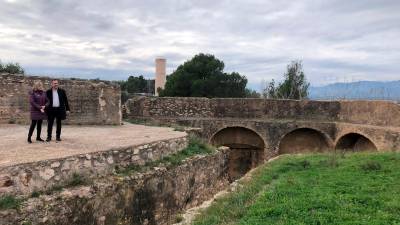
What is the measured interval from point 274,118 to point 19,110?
41.3ft

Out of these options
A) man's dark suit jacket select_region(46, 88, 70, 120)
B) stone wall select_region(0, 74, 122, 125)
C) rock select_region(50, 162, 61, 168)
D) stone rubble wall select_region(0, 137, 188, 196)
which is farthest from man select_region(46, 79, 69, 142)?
stone wall select_region(0, 74, 122, 125)

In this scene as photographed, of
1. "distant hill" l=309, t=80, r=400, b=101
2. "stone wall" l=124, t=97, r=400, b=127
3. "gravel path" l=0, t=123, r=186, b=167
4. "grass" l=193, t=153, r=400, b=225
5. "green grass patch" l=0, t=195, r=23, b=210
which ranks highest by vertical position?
"distant hill" l=309, t=80, r=400, b=101

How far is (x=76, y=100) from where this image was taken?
14.4 meters

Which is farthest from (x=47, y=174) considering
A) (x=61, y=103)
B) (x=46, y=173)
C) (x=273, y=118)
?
(x=273, y=118)

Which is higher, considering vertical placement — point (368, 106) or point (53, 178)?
point (368, 106)

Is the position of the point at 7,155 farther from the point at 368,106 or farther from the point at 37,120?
the point at 368,106

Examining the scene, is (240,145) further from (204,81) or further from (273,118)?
(204,81)

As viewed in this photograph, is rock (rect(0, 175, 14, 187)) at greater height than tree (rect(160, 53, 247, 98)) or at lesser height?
lesser

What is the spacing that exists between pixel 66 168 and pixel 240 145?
47.1 feet

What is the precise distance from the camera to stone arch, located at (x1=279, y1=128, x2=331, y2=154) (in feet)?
68.5

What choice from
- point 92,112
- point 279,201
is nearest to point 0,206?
point 279,201

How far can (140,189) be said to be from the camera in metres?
8.89

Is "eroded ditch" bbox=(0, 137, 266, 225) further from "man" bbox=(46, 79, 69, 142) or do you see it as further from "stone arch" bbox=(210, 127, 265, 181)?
"stone arch" bbox=(210, 127, 265, 181)

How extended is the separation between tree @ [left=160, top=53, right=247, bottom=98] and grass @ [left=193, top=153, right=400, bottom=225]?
28894 mm
